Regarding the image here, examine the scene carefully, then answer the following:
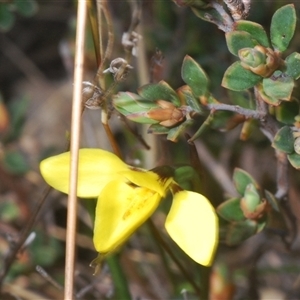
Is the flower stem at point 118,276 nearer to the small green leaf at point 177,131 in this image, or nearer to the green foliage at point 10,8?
the small green leaf at point 177,131

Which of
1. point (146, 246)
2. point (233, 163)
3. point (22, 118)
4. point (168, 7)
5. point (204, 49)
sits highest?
point (168, 7)

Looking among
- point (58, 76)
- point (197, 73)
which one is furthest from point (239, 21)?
point (58, 76)

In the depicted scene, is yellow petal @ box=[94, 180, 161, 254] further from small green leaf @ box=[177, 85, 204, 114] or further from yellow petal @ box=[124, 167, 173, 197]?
small green leaf @ box=[177, 85, 204, 114]

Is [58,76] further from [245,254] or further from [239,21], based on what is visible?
[239,21]

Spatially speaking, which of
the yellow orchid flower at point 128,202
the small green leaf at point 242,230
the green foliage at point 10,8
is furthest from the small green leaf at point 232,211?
the green foliage at point 10,8

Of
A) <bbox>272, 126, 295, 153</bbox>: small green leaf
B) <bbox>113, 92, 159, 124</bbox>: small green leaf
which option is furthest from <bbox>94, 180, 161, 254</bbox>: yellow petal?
<bbox>272, 126, 295, 153</bbox>: small green leaf
